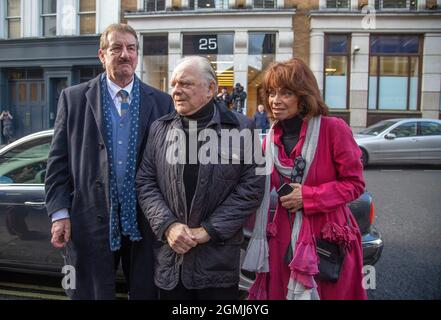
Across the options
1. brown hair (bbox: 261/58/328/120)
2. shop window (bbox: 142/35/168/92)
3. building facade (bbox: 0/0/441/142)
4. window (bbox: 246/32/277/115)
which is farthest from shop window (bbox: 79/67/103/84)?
brown hair (bbox: 261/58/328/120)

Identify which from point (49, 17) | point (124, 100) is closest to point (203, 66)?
point (124, 100)

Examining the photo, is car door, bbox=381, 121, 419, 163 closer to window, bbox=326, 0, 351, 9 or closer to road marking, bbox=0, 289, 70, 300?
window, bbox=326, 0, 351, 9

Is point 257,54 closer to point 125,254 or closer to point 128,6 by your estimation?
point 128,6

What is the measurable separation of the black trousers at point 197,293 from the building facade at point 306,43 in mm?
15313

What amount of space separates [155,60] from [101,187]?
17071mm

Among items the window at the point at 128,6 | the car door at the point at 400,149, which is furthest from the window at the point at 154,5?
the car door at the point at 400,149

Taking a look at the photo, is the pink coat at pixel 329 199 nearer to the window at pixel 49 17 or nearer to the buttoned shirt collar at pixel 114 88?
the buttoned shirt collar at pixel 114 88

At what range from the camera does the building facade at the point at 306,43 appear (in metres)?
17.5

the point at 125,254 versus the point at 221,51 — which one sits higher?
the point at 221,51

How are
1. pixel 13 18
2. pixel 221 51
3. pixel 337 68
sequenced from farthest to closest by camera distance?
1. pixel 13 18
2. pixel 221 51
3. pixel 337 68

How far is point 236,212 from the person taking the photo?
2232mm

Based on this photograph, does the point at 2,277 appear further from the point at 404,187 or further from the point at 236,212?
the point at 404,187

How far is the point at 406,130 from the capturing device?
1202 centimetres

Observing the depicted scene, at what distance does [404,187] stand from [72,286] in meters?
7.97
